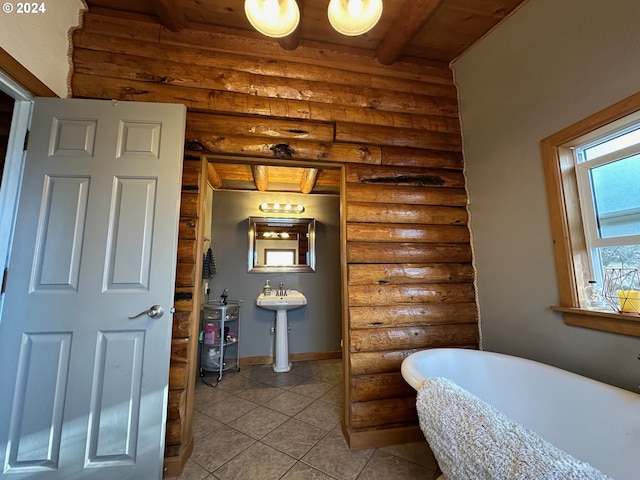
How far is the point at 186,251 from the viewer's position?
1.71 m

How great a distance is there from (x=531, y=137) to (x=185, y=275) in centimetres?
251

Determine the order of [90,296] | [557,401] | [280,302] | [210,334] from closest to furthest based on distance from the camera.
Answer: [557,401] < [90,296] < [210,334] < [280,302]

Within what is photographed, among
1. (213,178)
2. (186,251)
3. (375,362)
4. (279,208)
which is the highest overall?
(213,178)

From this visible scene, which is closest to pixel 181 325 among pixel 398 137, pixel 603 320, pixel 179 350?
pixel 179 350

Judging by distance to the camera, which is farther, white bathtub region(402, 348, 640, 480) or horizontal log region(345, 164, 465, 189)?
horizontal log region(345, 164, 465, 189)

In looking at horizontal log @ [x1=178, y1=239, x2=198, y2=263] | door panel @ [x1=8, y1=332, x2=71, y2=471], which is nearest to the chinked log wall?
horizontal log @ [x1=178, y1=239, x2=198, y2=263]

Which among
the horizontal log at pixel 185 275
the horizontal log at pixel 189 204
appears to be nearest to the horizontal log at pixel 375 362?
the horizontal log at pixel 185 275

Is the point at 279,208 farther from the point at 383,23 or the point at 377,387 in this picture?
the point at 377,387

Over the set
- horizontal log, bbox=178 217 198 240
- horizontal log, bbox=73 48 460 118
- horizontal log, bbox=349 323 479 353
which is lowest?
horizontal log, bbox=349 323 479 353

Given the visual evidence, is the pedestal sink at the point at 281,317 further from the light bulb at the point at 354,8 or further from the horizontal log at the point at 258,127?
the light bulb at the point at 354,8

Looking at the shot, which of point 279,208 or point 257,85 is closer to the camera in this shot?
point 257,85

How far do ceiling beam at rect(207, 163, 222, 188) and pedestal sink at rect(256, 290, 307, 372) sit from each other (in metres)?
1.62

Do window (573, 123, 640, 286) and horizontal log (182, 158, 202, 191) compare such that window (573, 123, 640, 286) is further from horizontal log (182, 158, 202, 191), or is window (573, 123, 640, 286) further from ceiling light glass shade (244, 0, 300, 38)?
horizontal log (182, 158, 202, 191)

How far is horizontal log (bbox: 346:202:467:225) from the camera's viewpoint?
199cm
